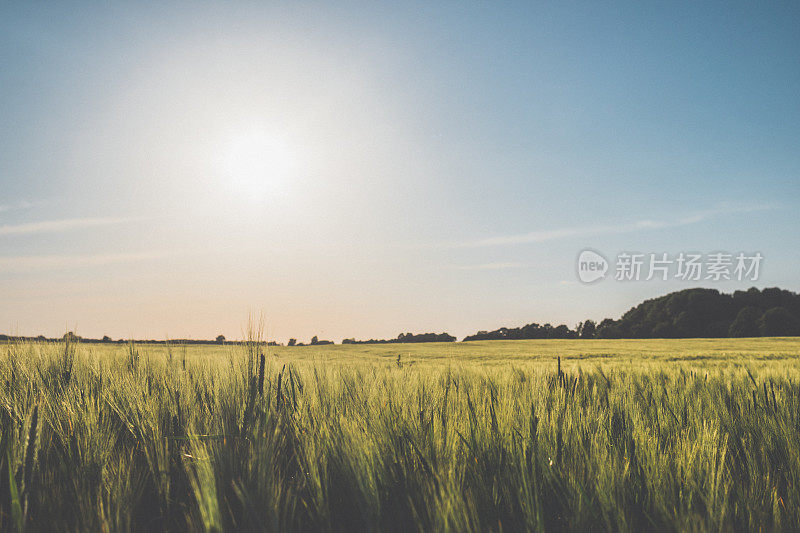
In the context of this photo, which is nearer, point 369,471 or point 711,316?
point 369,471

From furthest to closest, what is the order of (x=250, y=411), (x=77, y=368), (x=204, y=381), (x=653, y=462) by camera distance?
(x=77, y=368)
(x=204, y=381)
(x=250, y=411)
(x=653, y=462)

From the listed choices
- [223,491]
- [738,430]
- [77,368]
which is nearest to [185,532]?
[223,491]

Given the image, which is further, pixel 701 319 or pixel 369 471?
pixel 701 319

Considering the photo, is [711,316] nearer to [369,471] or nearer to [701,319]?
[701,319]

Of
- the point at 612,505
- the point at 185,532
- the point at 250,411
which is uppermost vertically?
the point at 250,411

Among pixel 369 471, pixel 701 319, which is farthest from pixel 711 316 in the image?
pixel 369 471

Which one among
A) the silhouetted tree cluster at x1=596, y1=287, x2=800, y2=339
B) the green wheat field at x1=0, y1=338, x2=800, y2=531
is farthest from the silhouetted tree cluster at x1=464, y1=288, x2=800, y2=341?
the green wheat field at x1=0, y1=338, x2=800, y2=531

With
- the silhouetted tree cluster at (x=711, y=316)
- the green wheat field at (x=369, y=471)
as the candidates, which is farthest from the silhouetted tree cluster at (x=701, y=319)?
the green wheat field at (x=369, y=471)

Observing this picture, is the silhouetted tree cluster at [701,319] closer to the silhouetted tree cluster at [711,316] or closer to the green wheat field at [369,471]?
the silhouetted tree cluster at [711,316]

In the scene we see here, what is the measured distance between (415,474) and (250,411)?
70 centimetres

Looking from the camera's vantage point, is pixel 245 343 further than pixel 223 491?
Yes

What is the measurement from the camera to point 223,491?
1233 mm

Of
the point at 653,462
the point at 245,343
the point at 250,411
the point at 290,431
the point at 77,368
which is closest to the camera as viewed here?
the point at 653,462

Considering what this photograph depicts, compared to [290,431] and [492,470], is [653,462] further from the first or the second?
[290,431]
